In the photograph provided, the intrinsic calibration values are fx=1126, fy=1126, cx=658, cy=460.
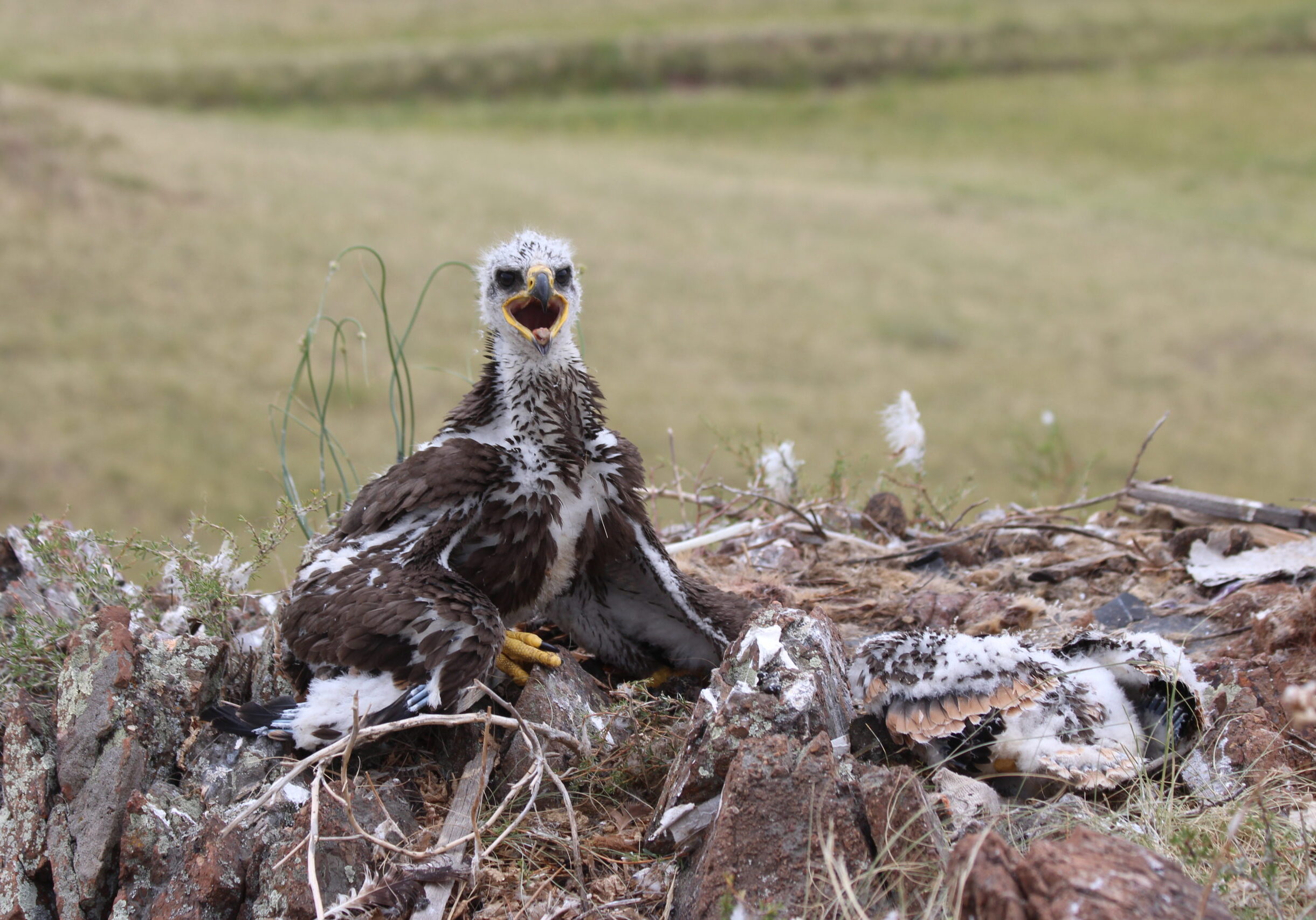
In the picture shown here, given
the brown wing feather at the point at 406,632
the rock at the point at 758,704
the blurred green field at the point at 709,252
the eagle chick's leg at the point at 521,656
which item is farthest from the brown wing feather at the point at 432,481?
the blurred green field at the point at 709,252

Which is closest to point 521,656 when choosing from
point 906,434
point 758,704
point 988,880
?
point 758,704

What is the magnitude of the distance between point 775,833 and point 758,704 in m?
0.39

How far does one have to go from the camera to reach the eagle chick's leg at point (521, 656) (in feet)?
11.7

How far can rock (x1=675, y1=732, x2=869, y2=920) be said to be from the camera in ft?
8.33

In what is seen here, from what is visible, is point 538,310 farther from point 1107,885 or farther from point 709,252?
point 709,252

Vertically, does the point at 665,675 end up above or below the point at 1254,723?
below

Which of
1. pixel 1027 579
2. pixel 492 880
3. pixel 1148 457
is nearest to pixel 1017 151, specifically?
pixel 1148 457

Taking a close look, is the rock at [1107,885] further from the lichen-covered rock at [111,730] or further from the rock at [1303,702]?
the lichen-covered rock at [111,730]

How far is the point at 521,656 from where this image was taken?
3.62m

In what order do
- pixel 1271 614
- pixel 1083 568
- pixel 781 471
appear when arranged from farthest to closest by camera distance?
1. pixel 781 471
2. pixel 1083 568
3. pixel 1271 614

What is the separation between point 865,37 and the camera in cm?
4256

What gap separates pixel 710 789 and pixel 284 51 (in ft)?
144

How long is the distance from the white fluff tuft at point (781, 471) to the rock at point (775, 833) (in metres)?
2.71

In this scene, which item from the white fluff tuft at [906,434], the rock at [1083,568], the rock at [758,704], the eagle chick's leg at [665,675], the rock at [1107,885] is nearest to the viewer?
the rock at [1107,885]
